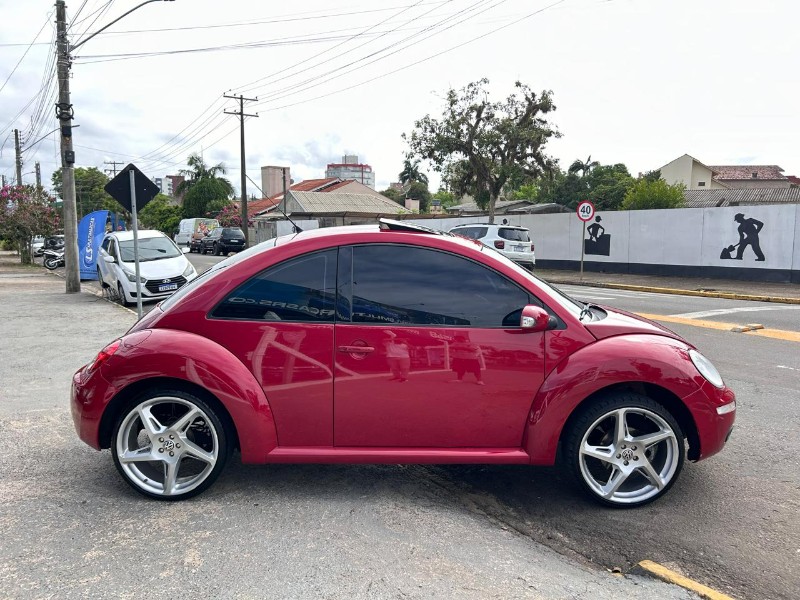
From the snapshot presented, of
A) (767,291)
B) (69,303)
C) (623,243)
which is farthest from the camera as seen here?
(623,243)

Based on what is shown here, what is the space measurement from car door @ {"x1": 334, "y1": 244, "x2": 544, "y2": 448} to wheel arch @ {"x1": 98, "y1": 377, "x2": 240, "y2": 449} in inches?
25.4

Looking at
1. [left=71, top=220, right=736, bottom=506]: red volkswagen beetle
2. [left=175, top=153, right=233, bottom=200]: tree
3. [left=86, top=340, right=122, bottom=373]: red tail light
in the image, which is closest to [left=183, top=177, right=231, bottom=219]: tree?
[left=175, top=153, right=233, bottom=200]: tree

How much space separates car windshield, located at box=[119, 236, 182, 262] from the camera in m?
14.4

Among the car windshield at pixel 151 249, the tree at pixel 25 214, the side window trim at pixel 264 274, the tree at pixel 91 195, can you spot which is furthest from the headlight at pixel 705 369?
the tree at pixel 91 195

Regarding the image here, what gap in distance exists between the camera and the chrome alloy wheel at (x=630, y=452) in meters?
3.45

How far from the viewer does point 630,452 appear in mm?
3475

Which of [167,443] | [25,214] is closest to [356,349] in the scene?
[167,443]

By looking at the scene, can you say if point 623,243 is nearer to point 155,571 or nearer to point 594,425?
point 594,425

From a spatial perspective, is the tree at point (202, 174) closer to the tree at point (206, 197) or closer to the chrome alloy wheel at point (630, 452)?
the tree at point (206, 197)

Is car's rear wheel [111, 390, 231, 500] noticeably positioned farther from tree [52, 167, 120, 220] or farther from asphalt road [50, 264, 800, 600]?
tree [52, 167, 120, 220]

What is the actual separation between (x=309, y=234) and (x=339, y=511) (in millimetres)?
1692

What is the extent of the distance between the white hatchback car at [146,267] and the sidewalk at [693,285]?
10940mm

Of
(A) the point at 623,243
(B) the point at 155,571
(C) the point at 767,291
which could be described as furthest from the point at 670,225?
(B) the point at 155,571

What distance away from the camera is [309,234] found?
3.87m
